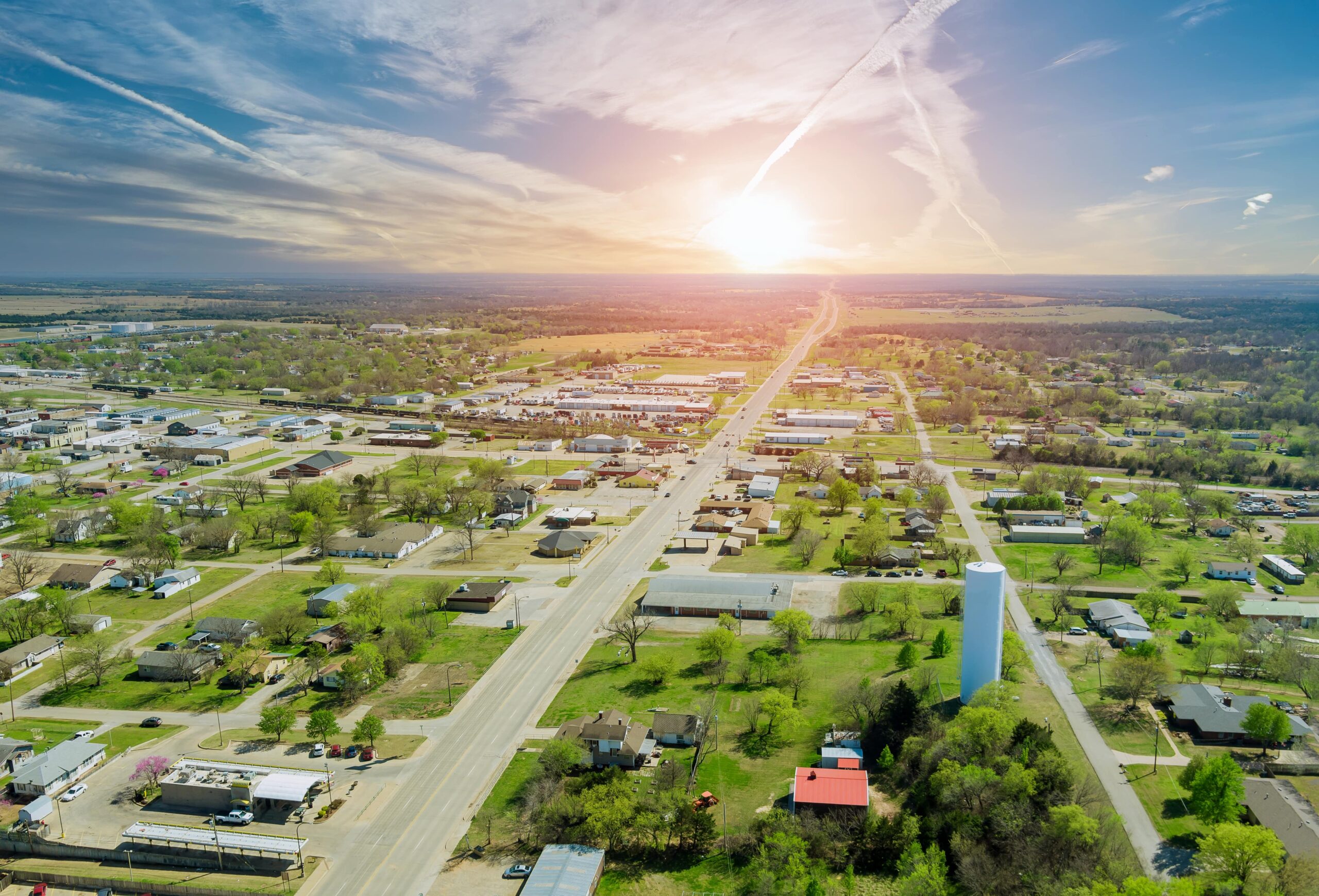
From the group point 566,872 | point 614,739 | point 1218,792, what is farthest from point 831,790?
point 1218,792

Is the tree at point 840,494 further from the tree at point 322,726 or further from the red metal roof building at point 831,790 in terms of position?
the tree at point 322,726

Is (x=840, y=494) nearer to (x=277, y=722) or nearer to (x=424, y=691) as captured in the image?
(x=424, y=691)

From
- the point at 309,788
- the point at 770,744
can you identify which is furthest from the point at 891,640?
the point at 309,788

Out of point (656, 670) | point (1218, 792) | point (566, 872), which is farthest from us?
point (656, 670)

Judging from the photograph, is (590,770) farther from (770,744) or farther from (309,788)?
(309,788)

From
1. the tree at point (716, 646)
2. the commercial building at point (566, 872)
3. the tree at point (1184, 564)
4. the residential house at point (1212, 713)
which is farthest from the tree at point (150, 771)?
the tree at point (1184, 564)

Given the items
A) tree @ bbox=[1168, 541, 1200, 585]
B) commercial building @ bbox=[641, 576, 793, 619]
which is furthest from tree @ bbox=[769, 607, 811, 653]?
tree @ bbox=[1168, 541, 1200, 585]

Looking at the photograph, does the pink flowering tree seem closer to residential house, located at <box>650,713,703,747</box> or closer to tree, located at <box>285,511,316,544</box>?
residential house, located at <box>650,713,703,747</box>
